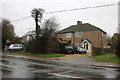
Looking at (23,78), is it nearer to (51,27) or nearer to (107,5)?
(107,5)

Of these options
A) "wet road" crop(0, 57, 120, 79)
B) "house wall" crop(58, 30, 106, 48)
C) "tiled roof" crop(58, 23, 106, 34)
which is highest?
"tiled roof" crop(58, 23, 106, 34)

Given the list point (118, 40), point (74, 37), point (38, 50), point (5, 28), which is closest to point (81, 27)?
point (74, 37)

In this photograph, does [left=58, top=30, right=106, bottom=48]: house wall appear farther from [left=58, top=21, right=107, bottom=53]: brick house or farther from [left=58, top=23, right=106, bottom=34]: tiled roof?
[left=58, top=23, right=106, bottom=34]: tiled roof

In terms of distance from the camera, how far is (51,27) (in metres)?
33.8

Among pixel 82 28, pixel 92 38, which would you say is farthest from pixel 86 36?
pixel 82 28

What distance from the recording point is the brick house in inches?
2057

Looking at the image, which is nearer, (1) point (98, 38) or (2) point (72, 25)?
(1) point (98, 38)

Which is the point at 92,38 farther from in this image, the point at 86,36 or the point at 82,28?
the point at 82,28

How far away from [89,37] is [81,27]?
4917 mm

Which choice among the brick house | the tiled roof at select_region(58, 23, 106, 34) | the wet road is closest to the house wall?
the brick house

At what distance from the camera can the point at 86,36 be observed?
176 feet

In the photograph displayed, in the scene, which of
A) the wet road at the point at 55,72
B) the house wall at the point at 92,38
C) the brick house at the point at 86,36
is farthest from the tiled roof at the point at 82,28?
the wet road at the point at 55,72

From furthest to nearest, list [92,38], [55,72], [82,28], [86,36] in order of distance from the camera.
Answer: [82,28]
[86,36]
[92,38]
[55,72]

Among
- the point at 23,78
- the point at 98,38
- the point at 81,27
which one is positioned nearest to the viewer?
the point at 23,78
